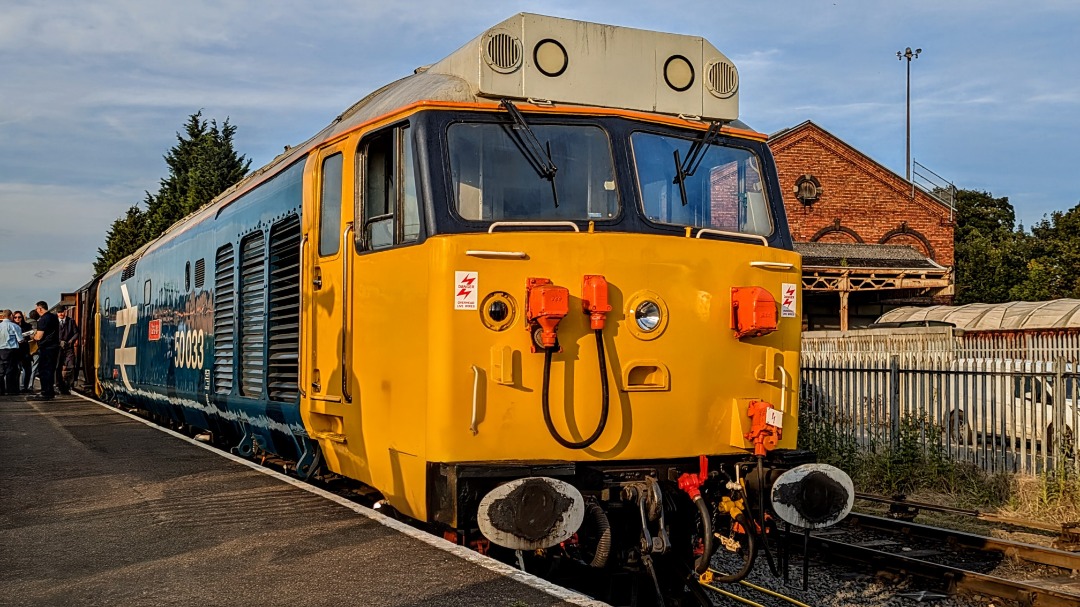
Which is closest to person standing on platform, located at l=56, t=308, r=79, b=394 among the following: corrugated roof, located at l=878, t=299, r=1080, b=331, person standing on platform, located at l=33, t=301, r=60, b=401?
person standing on platform, located at l=33, t=301, r=60, b=401

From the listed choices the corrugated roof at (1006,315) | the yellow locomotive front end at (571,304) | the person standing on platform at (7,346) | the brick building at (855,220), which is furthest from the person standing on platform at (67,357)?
the brick building at (855,220)

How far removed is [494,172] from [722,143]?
1.51m

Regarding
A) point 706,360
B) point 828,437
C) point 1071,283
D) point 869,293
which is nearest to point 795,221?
point 869,293

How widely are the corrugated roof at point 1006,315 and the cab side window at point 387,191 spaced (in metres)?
17.1

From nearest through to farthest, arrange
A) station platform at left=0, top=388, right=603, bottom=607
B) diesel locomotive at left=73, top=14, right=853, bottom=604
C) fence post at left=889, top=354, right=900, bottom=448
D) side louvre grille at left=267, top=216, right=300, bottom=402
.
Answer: station platform at left=0, top=388, right=603, bottom=607
diesel locomotive at left=73, top=14, right=853, bottom=604
side louvre grille at left=267, top=216, right=300, bottom=402
fence post at left=889, top=354, right=900, bottom=448

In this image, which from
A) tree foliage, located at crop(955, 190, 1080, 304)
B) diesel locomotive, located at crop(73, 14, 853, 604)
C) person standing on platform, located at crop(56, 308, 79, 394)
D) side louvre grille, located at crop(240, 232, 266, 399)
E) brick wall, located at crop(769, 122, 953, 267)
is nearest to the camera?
diesel locomotive, located at crop(73, 14, 853, 604)

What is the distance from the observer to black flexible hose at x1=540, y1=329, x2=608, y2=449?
5.30 metres

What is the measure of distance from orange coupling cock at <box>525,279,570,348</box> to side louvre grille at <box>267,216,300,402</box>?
236cm

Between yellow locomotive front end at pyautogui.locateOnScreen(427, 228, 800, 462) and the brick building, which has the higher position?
the brick building

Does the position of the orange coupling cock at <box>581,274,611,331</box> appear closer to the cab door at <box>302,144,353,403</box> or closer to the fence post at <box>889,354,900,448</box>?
the cab door at <box>302,144,353,403</box>

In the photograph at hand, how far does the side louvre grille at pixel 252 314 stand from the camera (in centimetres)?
795

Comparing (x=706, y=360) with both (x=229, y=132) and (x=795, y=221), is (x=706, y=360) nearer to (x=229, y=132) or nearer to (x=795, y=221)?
(x=795, y=221)

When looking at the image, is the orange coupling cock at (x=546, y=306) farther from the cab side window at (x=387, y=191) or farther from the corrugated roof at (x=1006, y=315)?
the corrugated roof at (x=1006, y=315)

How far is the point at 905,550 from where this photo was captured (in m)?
8.14
